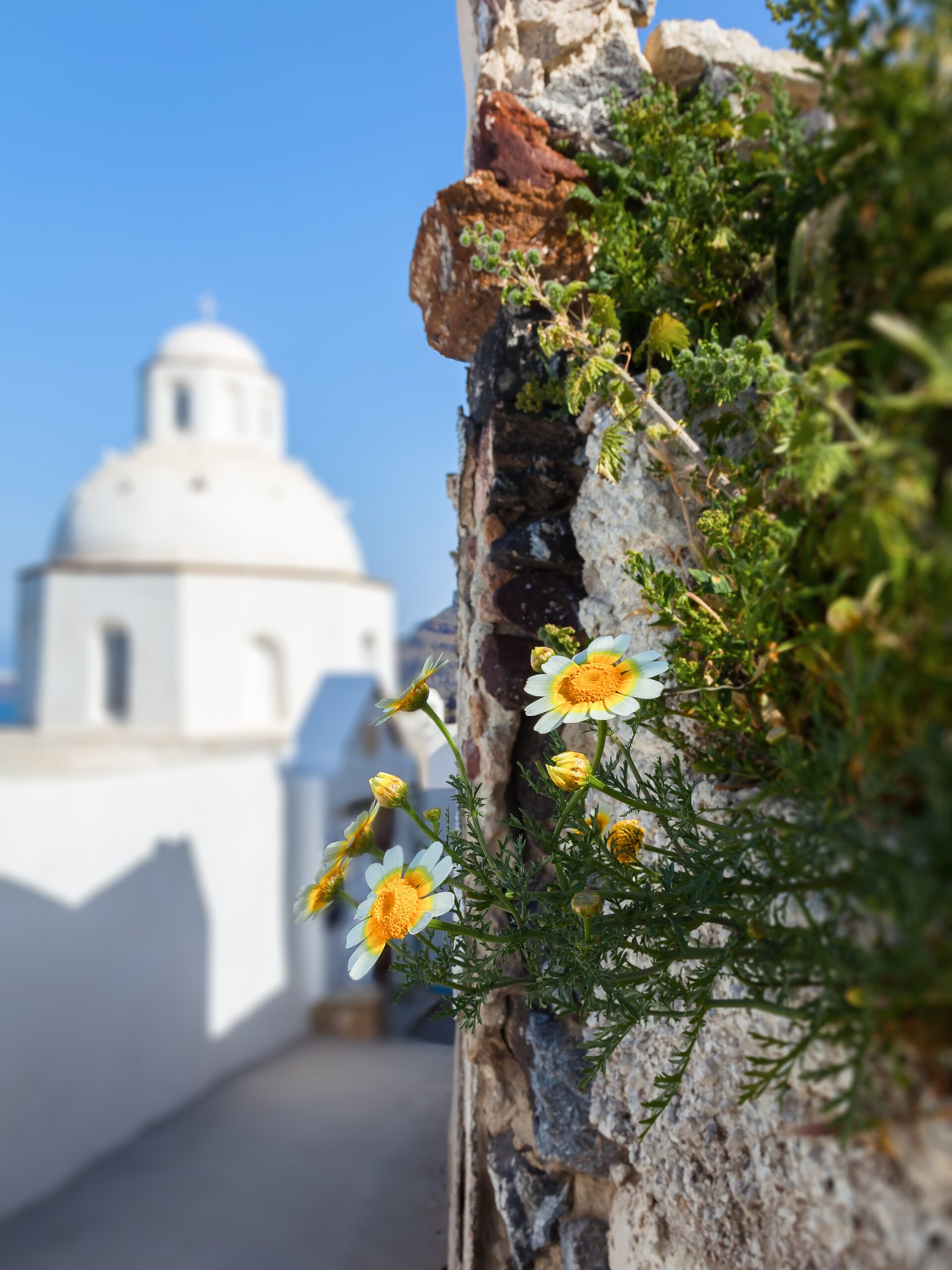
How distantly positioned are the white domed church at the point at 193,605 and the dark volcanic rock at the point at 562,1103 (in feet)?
23.5

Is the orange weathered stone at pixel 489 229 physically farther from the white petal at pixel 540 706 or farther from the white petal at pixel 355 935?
the white petal at pixel 355 935

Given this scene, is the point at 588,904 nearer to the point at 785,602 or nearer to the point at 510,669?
the point at 785,602

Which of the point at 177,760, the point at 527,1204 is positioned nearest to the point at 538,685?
the point at 527,1204

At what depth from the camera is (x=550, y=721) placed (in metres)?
0.67

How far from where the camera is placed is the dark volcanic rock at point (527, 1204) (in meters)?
1.09

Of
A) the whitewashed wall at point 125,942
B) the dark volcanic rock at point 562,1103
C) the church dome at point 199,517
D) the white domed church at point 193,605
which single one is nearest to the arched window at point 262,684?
the white domed church at point 193,605

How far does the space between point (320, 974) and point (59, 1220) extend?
319 centimetres

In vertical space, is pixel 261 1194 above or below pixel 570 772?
below

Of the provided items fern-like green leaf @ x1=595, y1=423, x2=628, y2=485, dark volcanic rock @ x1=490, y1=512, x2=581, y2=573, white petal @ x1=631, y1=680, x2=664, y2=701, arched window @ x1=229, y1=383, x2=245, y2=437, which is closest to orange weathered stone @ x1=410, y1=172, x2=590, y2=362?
dark volcanic rock @ x1=490, y1=512, x2=581, y2=573

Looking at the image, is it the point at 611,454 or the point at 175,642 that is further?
the point at 175,642

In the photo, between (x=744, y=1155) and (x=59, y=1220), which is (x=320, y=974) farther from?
(x=744, y=1155)

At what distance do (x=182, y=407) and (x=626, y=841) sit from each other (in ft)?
34.9

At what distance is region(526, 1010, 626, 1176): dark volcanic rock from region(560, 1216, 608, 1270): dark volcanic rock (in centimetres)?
6

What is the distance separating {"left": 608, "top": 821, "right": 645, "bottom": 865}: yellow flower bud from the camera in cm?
77
